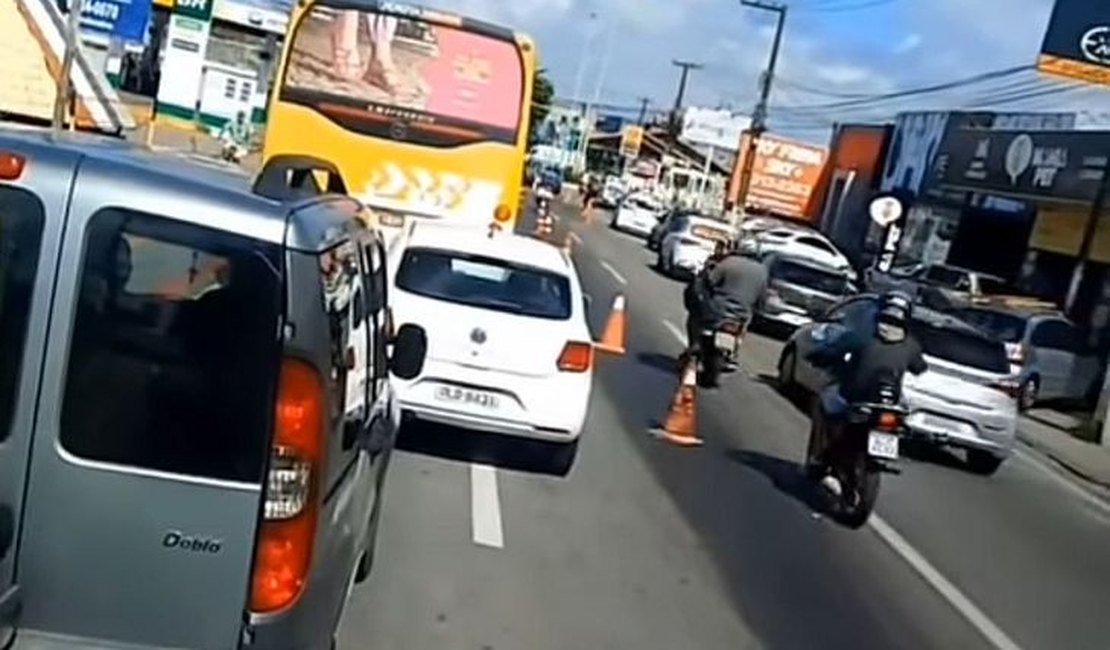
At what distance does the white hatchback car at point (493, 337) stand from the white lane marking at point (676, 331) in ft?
36.5

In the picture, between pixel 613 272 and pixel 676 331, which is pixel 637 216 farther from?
pixel 676 331

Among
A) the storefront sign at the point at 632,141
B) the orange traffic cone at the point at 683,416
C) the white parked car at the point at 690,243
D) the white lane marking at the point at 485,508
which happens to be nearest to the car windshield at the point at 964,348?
the orange traffic cone at the point at 683,416

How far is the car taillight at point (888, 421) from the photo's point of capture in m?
11.6

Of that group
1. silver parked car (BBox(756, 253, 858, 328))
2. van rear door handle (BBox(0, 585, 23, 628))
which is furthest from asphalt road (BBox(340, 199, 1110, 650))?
silver parked car (BBox(756, 253, 858, 328))

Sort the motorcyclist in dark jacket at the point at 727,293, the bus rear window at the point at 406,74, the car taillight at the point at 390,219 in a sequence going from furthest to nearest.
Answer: the motorcyclist in dark jacket at the point at 727,293 → the bus rear window at the point at 406,74 → the car taillight at the point at 390,219

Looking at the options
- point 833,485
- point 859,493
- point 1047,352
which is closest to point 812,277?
point 1047,352

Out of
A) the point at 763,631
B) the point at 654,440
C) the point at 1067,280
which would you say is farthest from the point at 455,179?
the point at 1067,280

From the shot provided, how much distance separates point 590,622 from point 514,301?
3.75m

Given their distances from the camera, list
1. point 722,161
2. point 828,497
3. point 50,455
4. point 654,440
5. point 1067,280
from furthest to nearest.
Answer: point 722,161 < point 1067,280 < point 654,440 < point 828,497 < point 50,455

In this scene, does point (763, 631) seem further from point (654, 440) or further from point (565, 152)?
point (565, 152)

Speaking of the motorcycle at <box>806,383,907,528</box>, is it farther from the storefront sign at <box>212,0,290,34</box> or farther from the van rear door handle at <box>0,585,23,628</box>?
the storefront sign at <box>212,0,290,34</box>

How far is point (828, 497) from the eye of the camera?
12508mm

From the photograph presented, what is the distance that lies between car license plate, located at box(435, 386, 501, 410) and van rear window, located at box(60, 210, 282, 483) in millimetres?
6973

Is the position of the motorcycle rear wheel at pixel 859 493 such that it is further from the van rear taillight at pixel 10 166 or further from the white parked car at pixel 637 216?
the white parked car at pixel 637 216
